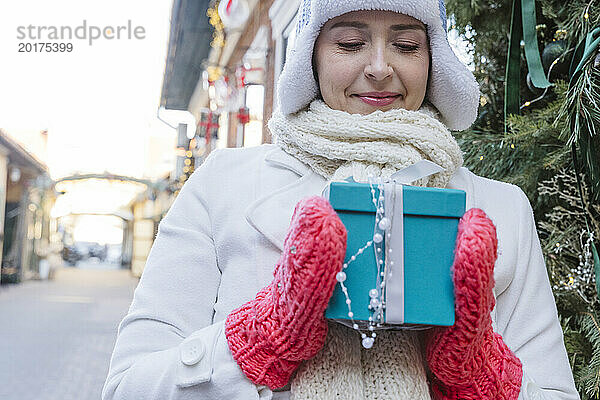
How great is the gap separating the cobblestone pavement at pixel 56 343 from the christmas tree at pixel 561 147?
4.38 meters

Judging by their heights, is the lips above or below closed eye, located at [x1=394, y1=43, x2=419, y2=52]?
below

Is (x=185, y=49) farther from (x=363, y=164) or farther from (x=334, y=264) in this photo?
(x=334, y=264)

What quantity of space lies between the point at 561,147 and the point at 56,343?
24.3 ft

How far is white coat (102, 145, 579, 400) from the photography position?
1137 mm

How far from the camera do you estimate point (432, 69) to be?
1362 millimetres

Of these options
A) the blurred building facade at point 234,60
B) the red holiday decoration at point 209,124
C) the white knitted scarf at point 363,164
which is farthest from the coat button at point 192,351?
the red holiday decoration at point 209,124

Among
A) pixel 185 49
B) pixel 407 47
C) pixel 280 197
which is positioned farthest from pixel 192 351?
pixel 185 49

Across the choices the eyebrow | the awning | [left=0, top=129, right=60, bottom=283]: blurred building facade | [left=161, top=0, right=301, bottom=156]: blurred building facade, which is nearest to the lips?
the eyebrow

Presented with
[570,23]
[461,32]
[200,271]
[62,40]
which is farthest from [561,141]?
[62,40]

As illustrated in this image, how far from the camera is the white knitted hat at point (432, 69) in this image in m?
1.28

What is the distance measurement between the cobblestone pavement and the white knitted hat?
15.7ft

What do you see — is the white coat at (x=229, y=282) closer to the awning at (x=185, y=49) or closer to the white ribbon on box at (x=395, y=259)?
the white ribbon on box at (x=395, y=259)

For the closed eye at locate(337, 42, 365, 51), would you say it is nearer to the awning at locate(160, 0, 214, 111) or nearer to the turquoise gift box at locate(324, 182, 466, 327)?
the turquoise gift box at locate(324, 182, 466, 327)

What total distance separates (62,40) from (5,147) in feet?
42.0
